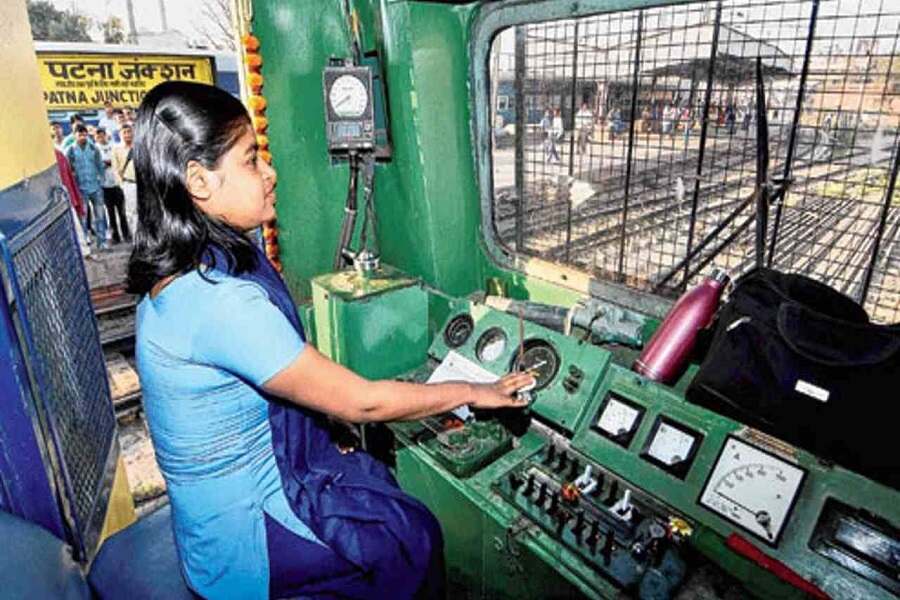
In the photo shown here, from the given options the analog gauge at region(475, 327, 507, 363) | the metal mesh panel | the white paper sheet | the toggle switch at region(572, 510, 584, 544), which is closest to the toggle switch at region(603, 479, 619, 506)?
the toggle switch at region(572, 510, 584, 544)

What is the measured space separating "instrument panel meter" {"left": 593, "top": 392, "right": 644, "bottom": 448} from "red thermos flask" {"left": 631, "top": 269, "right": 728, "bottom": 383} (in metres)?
0.12

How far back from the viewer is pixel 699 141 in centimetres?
210

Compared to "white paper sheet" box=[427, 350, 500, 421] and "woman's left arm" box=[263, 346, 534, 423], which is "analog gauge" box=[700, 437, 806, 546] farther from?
"white paper sheet" box=[427, 350, 500, 421]

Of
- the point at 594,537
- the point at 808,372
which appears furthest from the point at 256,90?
the point at 808,372

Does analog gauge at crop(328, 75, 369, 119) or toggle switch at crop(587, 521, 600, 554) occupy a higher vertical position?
analog gauge at crop(328, 75, 369, 119)

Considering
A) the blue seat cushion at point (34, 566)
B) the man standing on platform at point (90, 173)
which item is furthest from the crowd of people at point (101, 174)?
the blue seat cushion at point (34, 566)

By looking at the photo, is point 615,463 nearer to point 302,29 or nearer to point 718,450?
point 718,450

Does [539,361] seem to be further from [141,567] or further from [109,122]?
[109,122]

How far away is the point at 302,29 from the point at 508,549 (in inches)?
102

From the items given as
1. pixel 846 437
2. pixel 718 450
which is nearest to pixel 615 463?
pixel 718 450

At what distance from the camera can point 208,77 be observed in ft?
22.6

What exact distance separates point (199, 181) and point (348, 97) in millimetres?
1514

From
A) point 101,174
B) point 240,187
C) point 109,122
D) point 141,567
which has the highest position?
point 109,122

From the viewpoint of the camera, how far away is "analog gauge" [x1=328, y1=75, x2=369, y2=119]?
2541 mm
